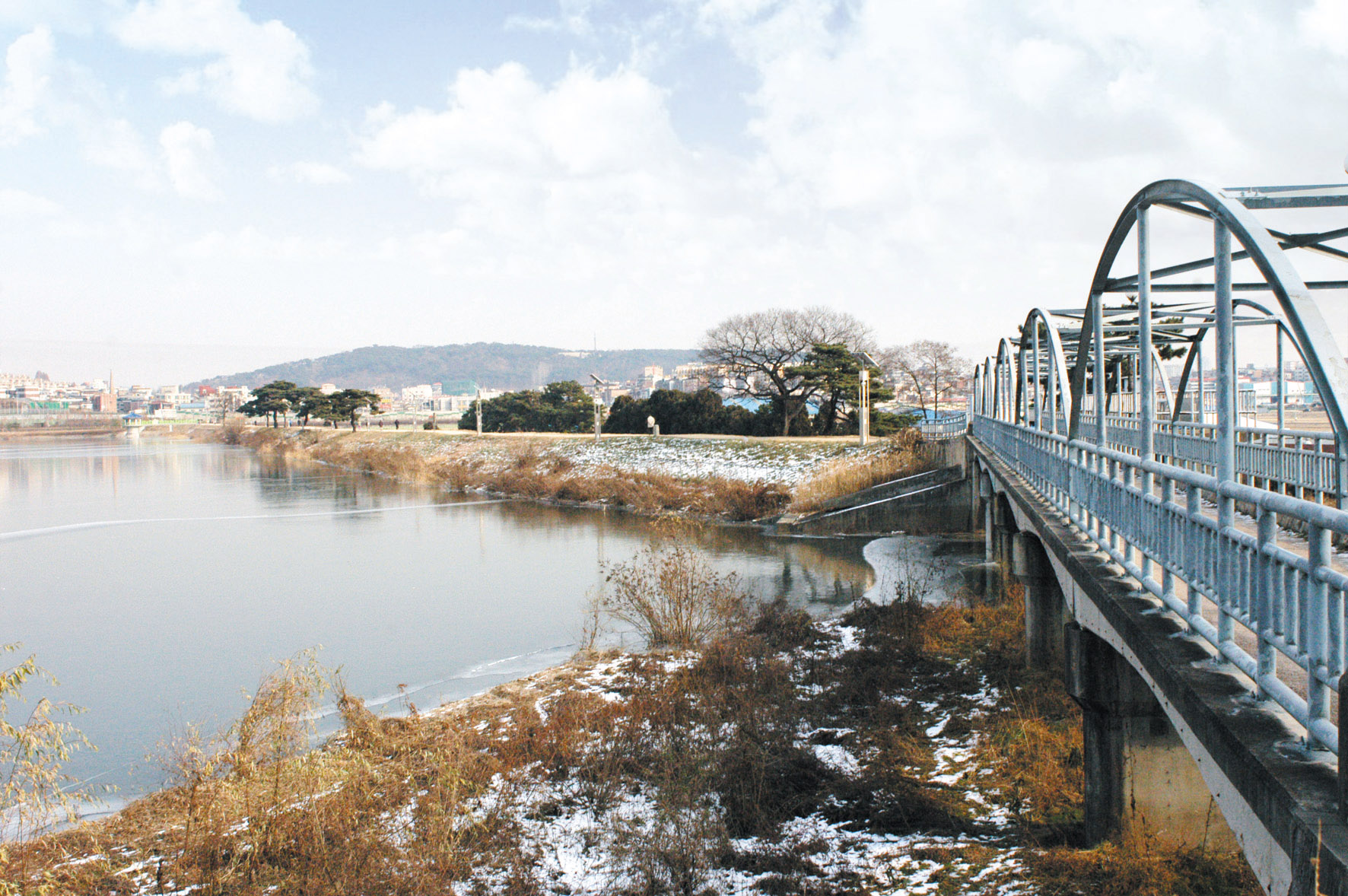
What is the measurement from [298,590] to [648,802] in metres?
17.1

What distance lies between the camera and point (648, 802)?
10492mm

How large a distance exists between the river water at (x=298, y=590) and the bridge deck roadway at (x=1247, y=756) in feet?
39.9

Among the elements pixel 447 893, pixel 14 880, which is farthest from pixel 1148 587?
pixel 14 880

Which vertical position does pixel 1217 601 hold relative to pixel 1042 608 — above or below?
above

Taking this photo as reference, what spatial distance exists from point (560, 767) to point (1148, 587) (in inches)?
300

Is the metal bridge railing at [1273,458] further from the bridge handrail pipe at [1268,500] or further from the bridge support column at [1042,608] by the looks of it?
the bridge support column at [1042,608]

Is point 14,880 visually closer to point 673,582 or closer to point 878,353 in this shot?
point 673,582

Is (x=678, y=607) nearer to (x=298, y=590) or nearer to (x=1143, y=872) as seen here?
(x=1143, y=872)

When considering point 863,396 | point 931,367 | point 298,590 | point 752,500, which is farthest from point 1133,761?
point 931,367

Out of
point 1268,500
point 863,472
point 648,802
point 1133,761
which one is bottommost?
point 648,802

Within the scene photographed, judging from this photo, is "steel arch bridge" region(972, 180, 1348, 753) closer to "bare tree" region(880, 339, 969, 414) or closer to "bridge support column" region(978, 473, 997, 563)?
"bridge support column" region(978, 473, 997, 563)

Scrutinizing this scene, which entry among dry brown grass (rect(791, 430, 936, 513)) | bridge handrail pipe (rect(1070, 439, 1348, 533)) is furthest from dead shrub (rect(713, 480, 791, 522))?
bridge handrail pipe (rect(1070, 439, 1348, 533))

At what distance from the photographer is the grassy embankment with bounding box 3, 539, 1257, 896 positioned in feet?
28.0

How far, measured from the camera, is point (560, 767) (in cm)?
1154
